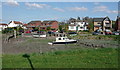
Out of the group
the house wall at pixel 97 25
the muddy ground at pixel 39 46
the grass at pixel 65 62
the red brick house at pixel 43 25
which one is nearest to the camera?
the grass at pixel 65 62

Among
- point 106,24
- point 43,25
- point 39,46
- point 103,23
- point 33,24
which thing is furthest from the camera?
point 33,24

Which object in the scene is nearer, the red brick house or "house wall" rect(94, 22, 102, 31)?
"house wall" rect(94, 22, 102, 31)

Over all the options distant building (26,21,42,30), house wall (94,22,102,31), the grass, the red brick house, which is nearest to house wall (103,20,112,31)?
house wall (94,22,102,31)

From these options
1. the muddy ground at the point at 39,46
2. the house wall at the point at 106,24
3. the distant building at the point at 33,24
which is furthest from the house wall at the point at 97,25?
the muddy ground at the point at 39,46

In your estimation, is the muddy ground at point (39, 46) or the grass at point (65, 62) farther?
the muddy ground at point (39, 46)

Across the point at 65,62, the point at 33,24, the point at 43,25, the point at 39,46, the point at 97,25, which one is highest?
the point at 33,24

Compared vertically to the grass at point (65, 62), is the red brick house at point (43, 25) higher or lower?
higher

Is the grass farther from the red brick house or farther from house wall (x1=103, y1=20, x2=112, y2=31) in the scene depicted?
the red brick house

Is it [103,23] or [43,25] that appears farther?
[43,25]

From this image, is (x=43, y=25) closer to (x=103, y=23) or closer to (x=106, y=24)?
(x=103, y=23)

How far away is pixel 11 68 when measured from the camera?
8312 millimetres

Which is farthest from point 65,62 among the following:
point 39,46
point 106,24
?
point 106,24

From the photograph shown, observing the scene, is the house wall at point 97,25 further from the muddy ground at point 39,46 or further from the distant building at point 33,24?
the muddy ground at point 39,46

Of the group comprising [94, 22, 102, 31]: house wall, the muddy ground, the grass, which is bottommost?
the muddy ground
